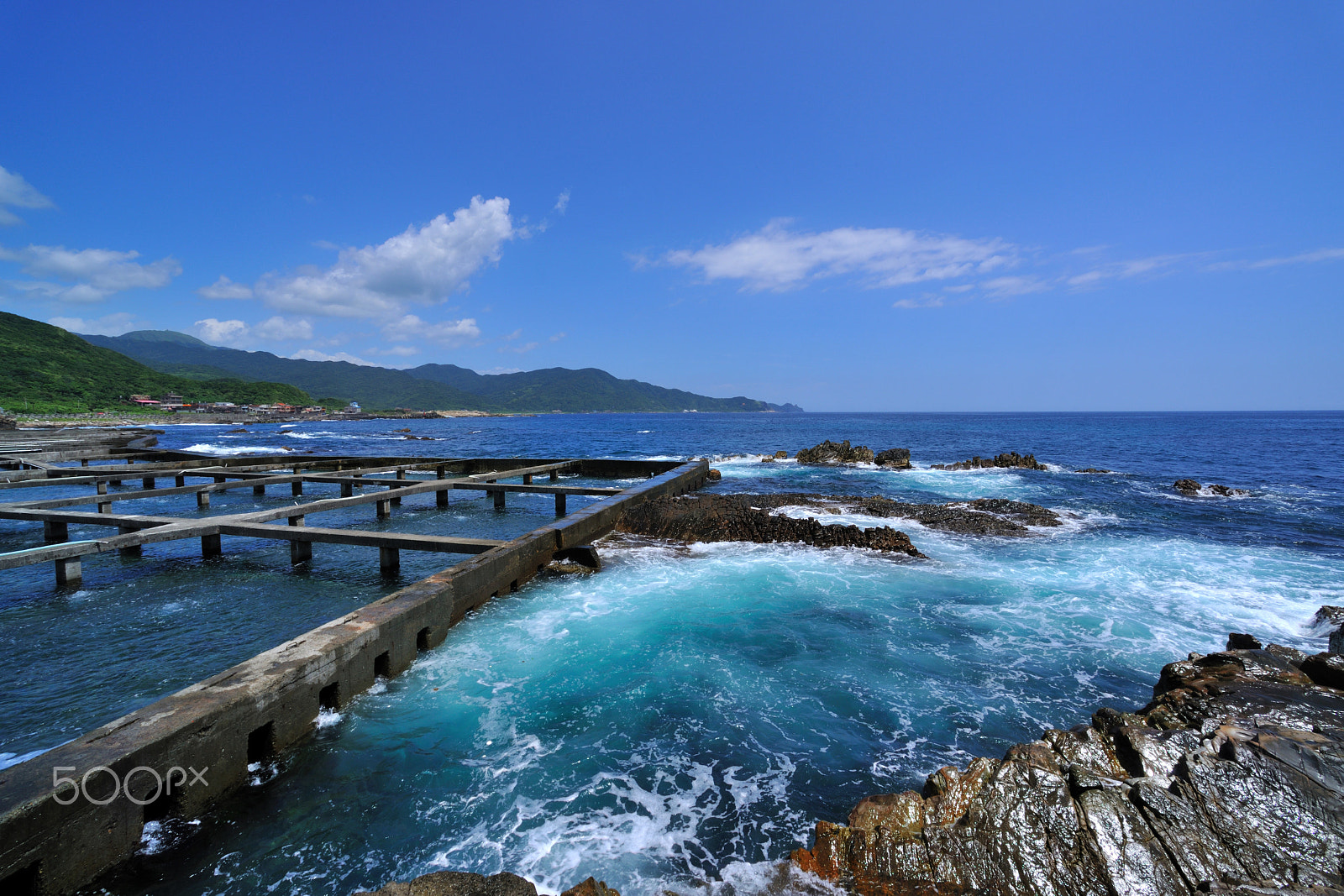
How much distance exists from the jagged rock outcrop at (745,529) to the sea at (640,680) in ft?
1.80

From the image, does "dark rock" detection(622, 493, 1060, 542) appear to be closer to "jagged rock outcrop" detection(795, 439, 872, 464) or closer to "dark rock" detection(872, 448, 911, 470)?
"dark rock" detection(872, 448, 911, 470)

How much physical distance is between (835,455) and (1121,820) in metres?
31.3

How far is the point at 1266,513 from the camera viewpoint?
17984mm

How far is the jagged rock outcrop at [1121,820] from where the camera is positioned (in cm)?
308

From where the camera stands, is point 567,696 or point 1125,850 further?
point 567,696

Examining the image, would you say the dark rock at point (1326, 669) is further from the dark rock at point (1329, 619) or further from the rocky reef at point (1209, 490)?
the rocky reef at point (1209, 490)

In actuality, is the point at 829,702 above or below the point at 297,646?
→ below

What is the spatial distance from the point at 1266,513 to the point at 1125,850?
74.2 ft

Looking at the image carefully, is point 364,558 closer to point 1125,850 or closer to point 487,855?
point 487,855

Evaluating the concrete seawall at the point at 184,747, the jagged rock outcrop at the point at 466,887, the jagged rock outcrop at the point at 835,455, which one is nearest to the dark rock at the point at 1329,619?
the jagged rock outcrop at the point at 466,887

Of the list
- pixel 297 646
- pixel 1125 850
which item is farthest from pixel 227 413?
pixel 1125 850

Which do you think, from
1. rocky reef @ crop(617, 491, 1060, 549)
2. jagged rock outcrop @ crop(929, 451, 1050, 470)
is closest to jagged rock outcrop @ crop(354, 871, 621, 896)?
rocky reef @ crop(617, 491, 1060, 549)

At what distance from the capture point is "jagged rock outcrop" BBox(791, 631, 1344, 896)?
10.1 ft

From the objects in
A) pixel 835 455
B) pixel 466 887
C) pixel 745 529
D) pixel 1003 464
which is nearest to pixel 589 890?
pixel 466 887
